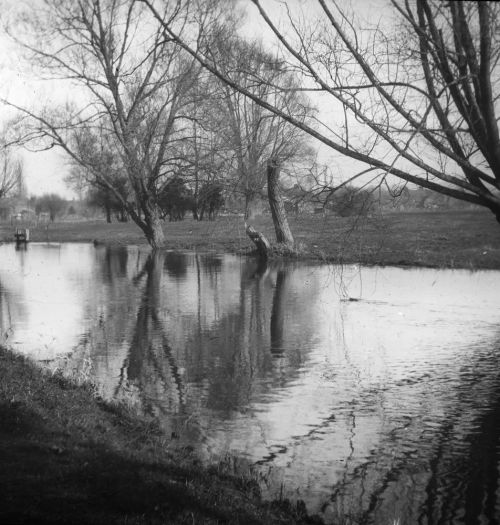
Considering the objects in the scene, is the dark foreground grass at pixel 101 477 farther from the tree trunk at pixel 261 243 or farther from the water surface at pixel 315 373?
the tree trunk at pixel 261 243

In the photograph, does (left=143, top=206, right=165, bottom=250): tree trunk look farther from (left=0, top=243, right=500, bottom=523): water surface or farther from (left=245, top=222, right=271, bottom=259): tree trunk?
(left=0, top=243, right=500, bottom=523): water surface

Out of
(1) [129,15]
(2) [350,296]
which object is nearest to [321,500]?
(2) [350,296]

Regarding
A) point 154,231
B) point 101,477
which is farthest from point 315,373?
point 154,231

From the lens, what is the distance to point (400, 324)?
1270cm

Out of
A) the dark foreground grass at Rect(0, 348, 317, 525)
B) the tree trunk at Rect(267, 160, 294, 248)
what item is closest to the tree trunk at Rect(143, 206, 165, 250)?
the tree trunk at Rect(267, 160, 294, 248)

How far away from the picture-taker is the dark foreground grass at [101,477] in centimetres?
420

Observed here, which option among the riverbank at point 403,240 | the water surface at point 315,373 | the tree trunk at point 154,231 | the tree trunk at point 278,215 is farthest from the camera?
the tree trunk at point 154,231

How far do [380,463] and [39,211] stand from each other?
392 feet

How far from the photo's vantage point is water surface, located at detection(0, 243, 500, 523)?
18.6 ft

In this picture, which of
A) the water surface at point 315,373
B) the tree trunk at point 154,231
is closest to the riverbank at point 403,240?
the tree trunk at point 154,231

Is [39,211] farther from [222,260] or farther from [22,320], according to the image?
[22,320]

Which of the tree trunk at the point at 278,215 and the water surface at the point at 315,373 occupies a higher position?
the tree trunk at the point at 278,215

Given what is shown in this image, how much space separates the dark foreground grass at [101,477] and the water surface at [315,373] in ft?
1.57

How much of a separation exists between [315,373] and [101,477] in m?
4.83
